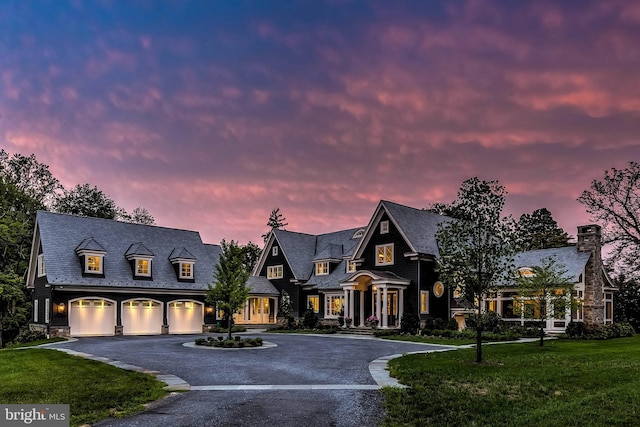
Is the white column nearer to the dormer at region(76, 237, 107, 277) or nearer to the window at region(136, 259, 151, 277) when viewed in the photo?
the window at region(136, 259, 151, 277)

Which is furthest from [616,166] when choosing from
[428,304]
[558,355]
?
[558,355]

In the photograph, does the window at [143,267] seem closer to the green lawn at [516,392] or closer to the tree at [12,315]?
the tree at [12,315]

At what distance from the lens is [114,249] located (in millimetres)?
35812

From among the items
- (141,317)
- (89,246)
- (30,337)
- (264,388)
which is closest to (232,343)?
(264,388)

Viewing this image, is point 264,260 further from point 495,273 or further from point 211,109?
point 495,273

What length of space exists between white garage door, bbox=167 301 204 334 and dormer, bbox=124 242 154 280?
298 cm

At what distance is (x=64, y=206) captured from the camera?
5225 cm

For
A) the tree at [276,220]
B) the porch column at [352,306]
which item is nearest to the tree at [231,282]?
the porch column at [352,306]

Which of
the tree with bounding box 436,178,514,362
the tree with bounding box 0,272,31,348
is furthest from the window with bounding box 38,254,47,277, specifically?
the tree with bounding box 436,178,514,362

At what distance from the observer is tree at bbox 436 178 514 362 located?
1605 cm

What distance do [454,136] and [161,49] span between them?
1451 cm

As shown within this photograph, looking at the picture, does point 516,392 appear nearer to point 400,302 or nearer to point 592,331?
point 592,331

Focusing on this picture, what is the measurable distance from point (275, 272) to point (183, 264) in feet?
34.3

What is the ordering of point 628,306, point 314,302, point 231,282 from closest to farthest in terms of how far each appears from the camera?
point 231,282 < point 628,306 < point 314,302
